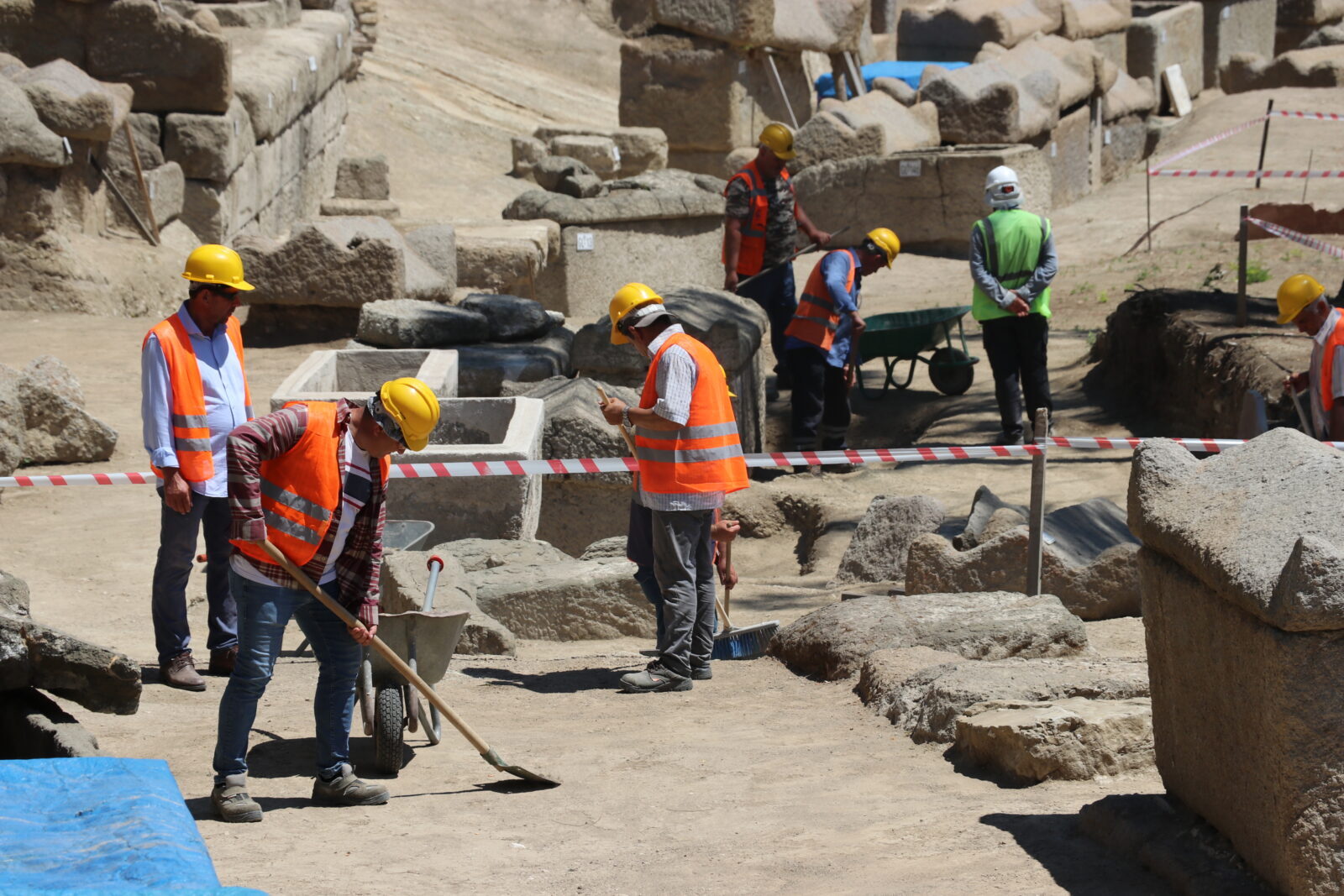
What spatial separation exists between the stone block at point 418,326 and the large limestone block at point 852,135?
776 cm

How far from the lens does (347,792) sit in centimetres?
424

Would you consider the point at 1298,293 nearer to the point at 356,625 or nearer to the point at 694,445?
the point at 694,445

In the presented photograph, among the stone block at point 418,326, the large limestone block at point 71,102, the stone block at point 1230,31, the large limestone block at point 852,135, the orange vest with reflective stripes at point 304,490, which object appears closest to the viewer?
the orange vest with reflective stripes at point 304,490

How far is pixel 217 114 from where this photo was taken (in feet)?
45.5

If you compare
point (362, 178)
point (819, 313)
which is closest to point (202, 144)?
point (362, 178)

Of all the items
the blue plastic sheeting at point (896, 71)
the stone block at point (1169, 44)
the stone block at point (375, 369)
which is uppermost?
the stone block at point (1169, 44)

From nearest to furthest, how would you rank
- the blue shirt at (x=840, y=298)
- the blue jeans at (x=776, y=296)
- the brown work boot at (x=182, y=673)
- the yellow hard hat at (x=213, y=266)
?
the yellow hard hat at (x=213, y=266) < the brown work boot at (x=182, y=673) < the blue shirt at (x=840, y=298) < the blue jeans at (x=776, y=296)

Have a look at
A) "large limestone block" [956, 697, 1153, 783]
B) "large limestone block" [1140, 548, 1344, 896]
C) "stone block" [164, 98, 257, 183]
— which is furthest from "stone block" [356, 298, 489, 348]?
"large limestone block" [1140, 548, 1344, 896]

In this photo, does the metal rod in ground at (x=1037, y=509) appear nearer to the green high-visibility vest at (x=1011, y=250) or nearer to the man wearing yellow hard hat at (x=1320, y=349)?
the man wearing yellow hard hat at (x=1320, y=349)

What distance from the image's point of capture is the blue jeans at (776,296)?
1077 cm

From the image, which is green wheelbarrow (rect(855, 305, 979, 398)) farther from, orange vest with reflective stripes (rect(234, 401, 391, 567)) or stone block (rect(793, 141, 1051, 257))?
orange vest with reflective stripes (rect(234, 401, 391, 567))

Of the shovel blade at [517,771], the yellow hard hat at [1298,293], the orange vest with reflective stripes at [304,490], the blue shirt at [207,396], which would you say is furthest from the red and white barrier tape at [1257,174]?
the orange vest with reflective stripes at [304,490]

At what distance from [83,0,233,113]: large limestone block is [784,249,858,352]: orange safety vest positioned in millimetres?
6993

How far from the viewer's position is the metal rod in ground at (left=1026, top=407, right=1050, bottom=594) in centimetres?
600
